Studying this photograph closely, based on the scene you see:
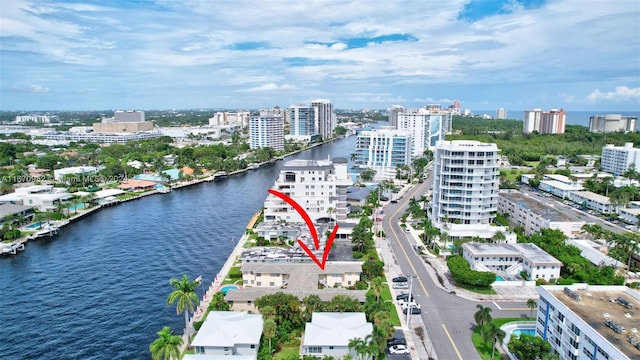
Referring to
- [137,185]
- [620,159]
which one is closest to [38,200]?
[137,185]

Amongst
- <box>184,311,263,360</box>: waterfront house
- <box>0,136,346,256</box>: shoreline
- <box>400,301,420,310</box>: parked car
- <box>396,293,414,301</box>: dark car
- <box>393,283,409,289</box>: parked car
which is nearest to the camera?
<box>184,311,263,360</box>: waterfront house

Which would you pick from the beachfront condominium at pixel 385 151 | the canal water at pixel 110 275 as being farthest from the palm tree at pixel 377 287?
the beachfront condominium at pixel 385 151

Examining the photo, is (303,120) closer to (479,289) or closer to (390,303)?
(479,289)

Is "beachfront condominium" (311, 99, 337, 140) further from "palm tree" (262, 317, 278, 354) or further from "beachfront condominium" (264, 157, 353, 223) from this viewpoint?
"palm tree" (262, 317, 278, 354)

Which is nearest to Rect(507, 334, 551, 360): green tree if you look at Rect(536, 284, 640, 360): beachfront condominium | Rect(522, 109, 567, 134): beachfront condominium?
Rect(536, 284, 640, 360): beachfront condominium

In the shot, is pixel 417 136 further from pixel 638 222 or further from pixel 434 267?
pixel 434 267
